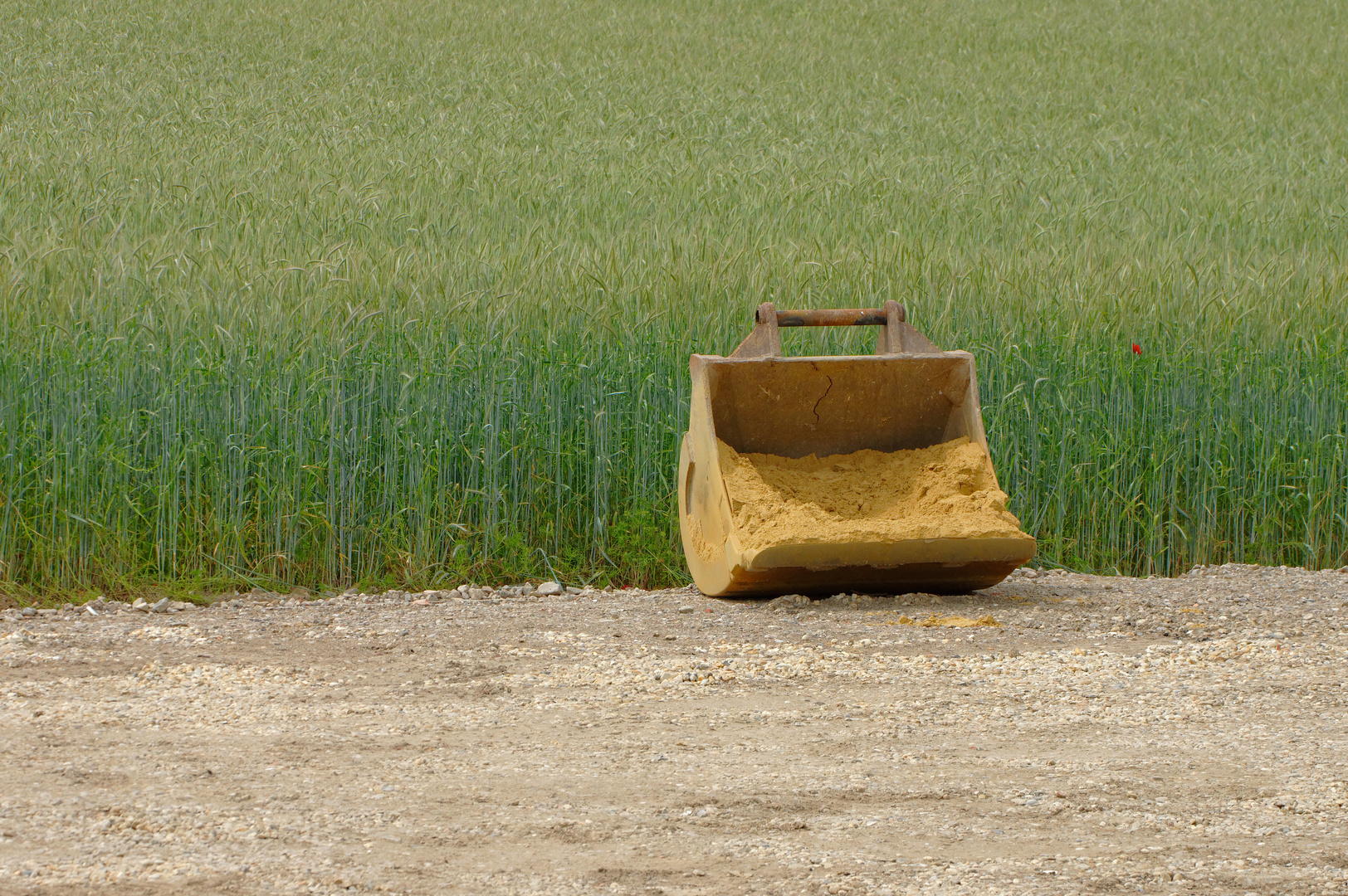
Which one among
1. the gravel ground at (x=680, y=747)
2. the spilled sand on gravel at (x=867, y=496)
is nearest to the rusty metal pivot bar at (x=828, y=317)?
the spilled sand on gravel at (x=867, y=496)

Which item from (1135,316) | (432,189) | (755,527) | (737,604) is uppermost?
(432,189)

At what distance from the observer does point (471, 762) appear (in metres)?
3.48

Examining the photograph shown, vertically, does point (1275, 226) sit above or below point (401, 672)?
above

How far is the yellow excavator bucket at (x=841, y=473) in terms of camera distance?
16.3ft

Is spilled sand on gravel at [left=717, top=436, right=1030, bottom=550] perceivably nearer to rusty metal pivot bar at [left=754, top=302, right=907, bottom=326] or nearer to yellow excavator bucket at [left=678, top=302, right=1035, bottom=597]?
yellow excavator bucket at [left=678, top=302, right=1035, bottom=597]

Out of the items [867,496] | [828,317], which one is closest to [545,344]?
[828,317]

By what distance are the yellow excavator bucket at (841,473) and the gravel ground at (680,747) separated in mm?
189

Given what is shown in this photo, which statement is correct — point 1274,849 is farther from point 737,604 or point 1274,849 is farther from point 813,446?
point 813,446

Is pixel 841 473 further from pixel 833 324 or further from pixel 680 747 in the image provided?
pixel 680 747

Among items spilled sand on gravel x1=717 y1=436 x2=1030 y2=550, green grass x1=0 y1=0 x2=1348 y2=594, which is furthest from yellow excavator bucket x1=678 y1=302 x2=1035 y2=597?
green grass x1=0 y1=0 x2=1348 y2=594

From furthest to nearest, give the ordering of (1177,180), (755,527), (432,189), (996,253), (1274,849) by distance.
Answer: (1177,180), (432,189), (996,253), (755,527), (1274,849)

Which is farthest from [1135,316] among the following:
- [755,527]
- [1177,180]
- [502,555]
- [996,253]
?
[1177,180]

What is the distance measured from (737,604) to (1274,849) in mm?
2491

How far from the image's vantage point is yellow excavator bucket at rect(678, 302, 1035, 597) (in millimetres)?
4980
